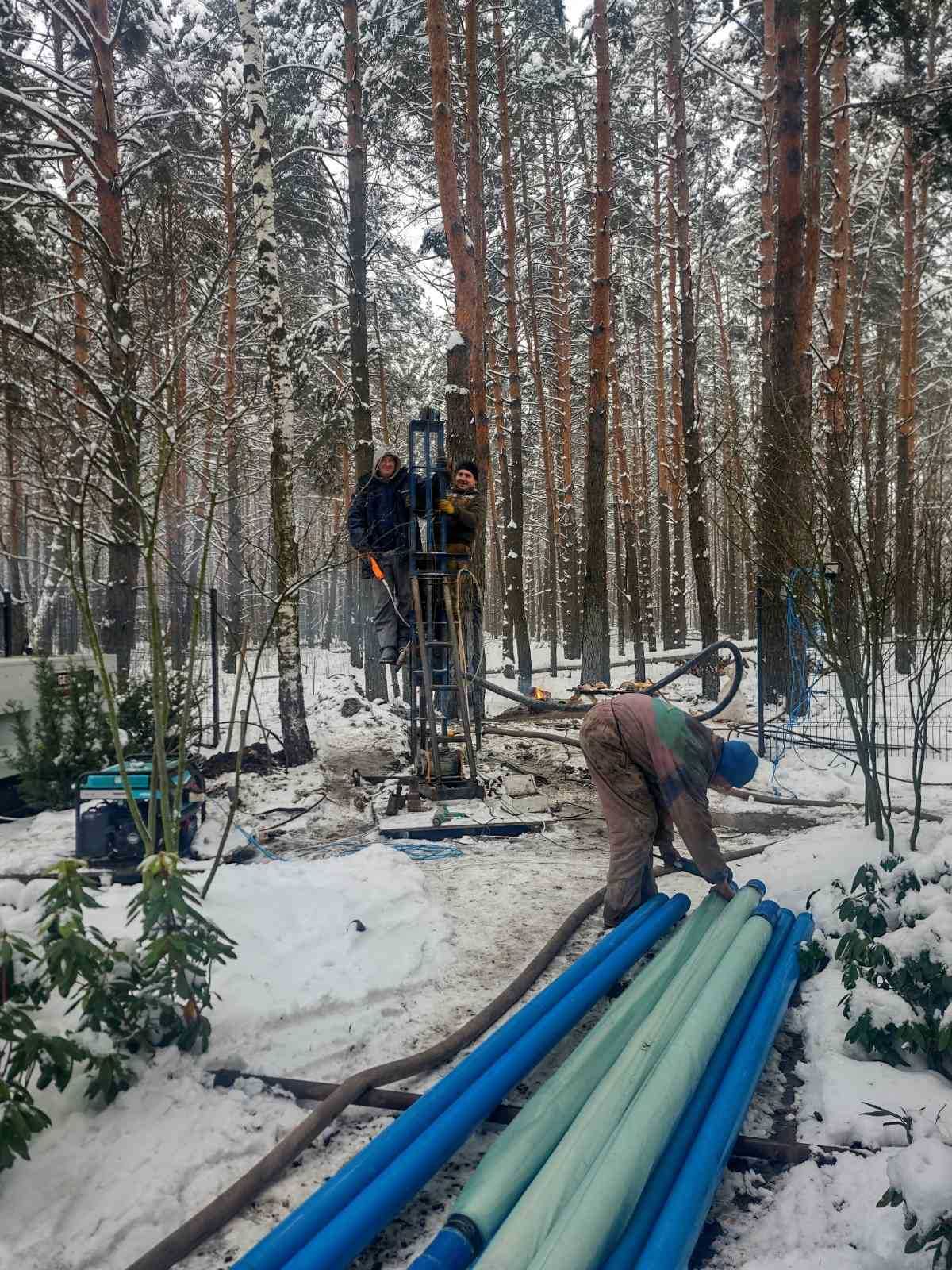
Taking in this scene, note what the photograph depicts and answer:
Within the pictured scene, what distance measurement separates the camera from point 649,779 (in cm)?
435

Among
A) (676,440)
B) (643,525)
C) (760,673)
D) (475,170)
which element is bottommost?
(760,673)

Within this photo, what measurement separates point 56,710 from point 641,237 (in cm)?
1746

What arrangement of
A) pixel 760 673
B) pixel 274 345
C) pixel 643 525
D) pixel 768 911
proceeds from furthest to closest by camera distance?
pixel 643 525 → pixel 760 673 → pixel 274 345 → pixel 768 911

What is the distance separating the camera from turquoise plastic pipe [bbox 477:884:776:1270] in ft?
A: 6.00

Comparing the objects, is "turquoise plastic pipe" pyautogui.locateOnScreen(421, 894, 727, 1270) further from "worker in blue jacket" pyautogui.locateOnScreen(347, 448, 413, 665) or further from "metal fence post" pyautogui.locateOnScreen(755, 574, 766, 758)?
"metal fence post" pyautogui.locateOnScreen(755, 574, 766, 758)

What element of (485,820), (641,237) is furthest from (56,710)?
(641,237)

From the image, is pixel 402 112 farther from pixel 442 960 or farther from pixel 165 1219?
pixel 165 1219

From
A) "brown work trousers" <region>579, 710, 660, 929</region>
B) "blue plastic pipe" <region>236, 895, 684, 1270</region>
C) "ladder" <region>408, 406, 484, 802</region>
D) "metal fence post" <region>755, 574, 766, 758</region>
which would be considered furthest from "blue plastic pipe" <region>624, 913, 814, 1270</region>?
"metal fence post" <region>755, 574, 766, 758</region>

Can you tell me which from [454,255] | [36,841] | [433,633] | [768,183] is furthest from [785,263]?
[36,841]

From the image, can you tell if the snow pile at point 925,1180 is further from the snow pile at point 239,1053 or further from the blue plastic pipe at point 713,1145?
the snow pile at point 239,1053

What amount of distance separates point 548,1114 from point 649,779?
223 centimetres

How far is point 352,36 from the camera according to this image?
11.4 m

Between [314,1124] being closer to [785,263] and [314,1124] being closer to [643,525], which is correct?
[785,263]

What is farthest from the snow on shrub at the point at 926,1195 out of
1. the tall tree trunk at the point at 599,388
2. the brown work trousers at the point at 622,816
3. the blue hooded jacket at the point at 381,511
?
the tall tree trunk at the point at 599,388
